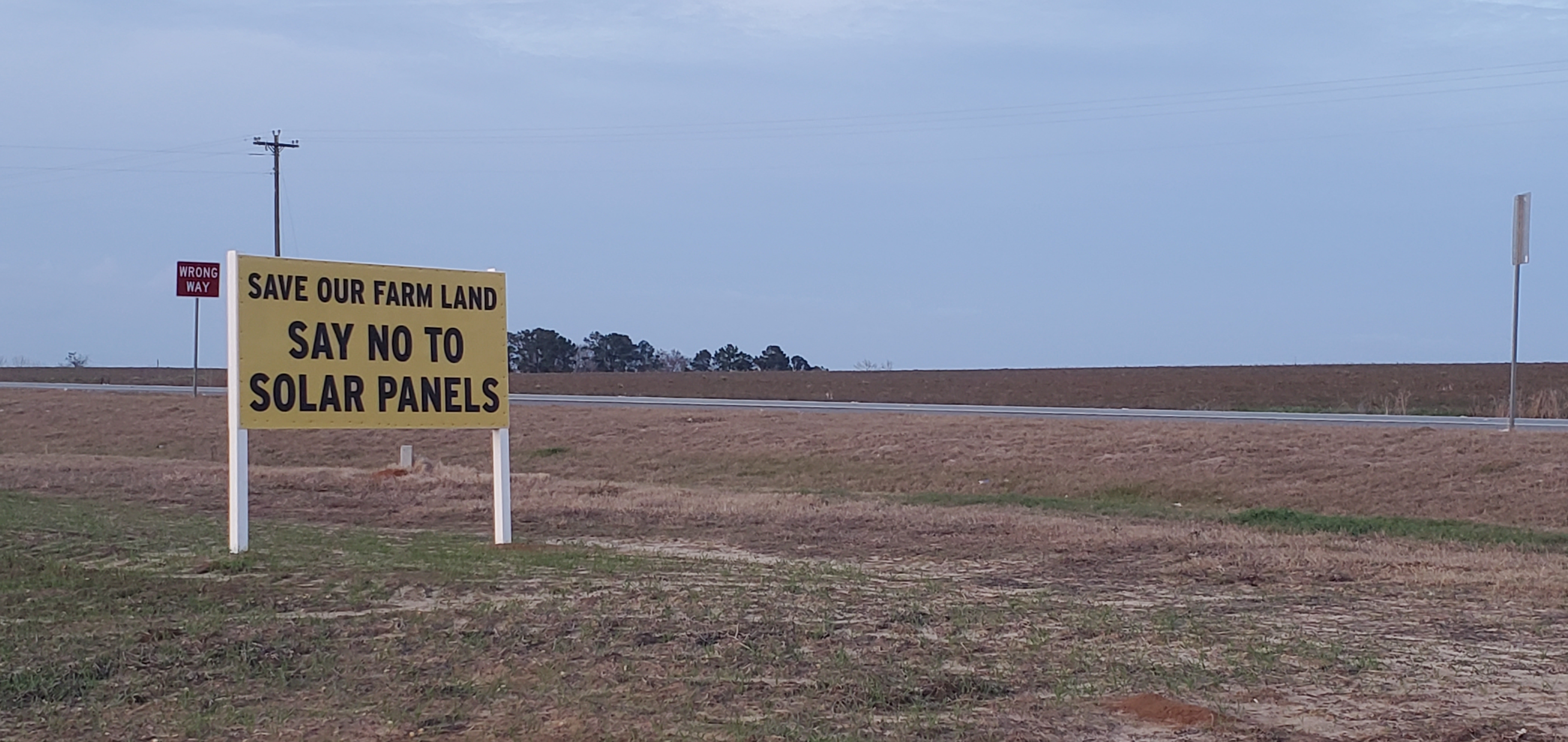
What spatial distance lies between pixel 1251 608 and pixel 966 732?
4.21 m

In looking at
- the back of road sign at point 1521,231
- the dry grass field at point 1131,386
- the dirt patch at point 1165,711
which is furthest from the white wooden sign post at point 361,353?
the dry grass field at point 1131,386

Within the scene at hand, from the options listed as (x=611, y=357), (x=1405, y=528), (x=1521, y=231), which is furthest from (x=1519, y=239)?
(x=611, y=357)

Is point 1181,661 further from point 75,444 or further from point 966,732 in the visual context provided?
point 75,444

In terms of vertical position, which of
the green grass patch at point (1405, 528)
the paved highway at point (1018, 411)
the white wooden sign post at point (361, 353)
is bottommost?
the green grass patch at point (1405, 528)

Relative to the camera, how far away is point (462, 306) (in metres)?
14.1

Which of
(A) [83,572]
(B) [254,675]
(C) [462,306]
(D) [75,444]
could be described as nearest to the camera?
(B) [254,675]

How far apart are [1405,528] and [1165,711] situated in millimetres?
11112

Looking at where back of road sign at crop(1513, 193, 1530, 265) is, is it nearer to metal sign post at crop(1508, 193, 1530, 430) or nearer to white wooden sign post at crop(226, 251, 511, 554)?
metal sign post at crop(1508, 193, 1530, 430)

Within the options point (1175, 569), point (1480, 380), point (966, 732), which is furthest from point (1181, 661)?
point (1480, 380)

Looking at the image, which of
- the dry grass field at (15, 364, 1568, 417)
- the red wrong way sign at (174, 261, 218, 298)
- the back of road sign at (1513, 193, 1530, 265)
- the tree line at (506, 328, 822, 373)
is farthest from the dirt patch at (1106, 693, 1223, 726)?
the tree line at (506, 328, 822, 373)

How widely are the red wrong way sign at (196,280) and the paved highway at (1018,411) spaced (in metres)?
3.75

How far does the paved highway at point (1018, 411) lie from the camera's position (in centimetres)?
2897

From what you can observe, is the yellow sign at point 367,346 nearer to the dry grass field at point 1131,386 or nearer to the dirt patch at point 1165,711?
the dirt patch at point 1165,711

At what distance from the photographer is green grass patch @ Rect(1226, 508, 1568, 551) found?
15102 mm
